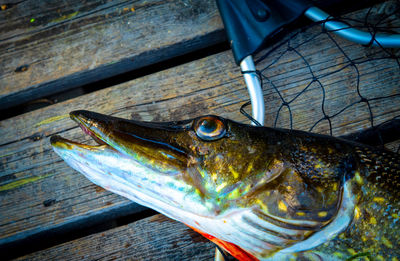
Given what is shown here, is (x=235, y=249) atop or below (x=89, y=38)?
below

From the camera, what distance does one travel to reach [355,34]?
3.83 ft

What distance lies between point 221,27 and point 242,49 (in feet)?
0.85

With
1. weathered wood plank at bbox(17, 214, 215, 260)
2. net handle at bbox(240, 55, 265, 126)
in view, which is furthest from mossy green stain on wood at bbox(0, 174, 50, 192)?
net handle at bbox(240, 55, 265, 126)

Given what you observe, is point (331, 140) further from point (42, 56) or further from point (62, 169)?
point (42, 56)

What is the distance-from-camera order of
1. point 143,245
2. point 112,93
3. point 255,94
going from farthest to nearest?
point 112,93 < point 143,245 < point 255,94

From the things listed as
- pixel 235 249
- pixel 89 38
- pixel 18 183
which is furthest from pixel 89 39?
pixel 235 249

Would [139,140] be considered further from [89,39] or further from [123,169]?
[89,39]

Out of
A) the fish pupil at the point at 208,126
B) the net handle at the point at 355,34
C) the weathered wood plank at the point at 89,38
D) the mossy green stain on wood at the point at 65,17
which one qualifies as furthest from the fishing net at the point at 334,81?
the mossy green stain on wood at the point at 65,17

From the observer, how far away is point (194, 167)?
2.70 feet

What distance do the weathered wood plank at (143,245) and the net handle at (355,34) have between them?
1.17m

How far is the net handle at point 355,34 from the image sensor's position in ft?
3.67

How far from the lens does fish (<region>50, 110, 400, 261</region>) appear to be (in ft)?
2.63

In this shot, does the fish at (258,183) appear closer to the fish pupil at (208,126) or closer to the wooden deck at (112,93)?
the fish pupil at (208,126)

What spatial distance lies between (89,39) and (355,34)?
135 cm
